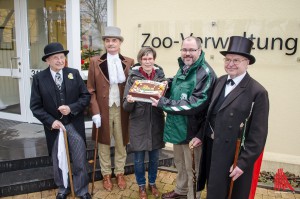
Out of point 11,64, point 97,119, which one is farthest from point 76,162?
point 11,64

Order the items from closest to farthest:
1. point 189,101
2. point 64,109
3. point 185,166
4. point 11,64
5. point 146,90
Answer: point 189,101
point 146,90
point 64,109
point 185,166
point 11,64

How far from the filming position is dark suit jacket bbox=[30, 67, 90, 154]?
344 centimetres

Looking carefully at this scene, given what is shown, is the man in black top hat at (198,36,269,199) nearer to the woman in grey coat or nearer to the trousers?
the woman in grey coat

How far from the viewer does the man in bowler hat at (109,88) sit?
3.72 metres

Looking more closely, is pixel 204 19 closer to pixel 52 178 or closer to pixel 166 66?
pixel 166 66

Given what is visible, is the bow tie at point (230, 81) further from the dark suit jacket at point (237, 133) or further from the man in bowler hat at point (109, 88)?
the man in bowler hat at point (109, 88)

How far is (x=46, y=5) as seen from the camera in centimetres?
551

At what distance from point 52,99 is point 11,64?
3003mm

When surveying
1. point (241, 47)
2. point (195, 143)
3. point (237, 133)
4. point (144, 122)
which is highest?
point (241, 47)

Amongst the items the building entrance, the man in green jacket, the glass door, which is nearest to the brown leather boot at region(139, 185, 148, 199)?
the man in green jacket

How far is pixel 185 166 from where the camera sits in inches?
138

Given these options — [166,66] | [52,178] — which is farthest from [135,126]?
[166,66]

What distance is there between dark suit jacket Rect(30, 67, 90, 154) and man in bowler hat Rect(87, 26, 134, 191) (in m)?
0.19

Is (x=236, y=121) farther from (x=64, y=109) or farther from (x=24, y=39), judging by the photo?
(x=24, y=39)
